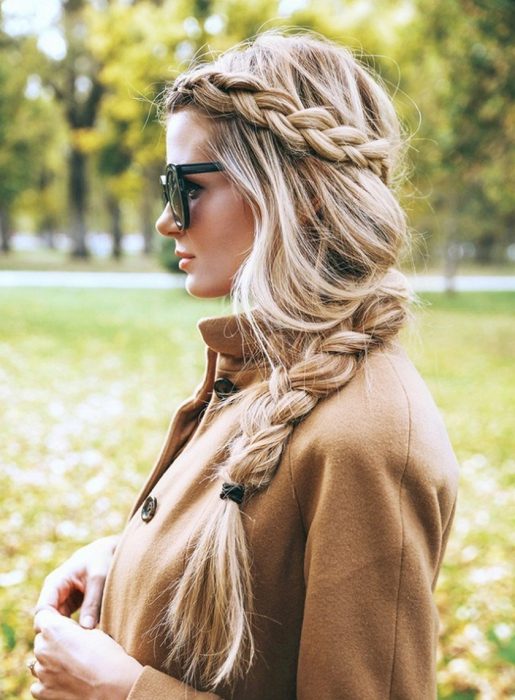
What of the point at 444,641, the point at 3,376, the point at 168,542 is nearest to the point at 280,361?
the point at 168,542

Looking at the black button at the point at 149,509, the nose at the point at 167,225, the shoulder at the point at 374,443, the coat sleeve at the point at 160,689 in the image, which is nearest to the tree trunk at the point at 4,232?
the nose at the point at 167,225

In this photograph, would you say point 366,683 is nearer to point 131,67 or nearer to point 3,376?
point 3,376

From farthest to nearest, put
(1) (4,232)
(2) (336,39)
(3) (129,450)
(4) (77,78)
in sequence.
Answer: (1) (4,232)
(4) (77,78)
(2) (336,39)
(3) (129,450)

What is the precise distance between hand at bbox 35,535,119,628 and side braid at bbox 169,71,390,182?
1.17 m

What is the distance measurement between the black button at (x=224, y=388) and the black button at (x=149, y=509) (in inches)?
10.8

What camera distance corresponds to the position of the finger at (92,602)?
1.70 metres

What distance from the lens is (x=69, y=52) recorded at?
88.3 feet

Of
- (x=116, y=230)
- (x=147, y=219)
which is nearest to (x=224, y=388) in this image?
(x=116, y=230)

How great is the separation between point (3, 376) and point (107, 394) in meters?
1.60

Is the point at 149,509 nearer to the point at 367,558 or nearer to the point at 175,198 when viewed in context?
the point at 367,558

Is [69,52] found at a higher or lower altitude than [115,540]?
higher

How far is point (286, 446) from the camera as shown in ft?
4.17

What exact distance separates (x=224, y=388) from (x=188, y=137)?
0.55m

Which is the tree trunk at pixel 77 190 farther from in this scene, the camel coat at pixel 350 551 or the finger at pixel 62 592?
the camel coat at pixel 350 551
